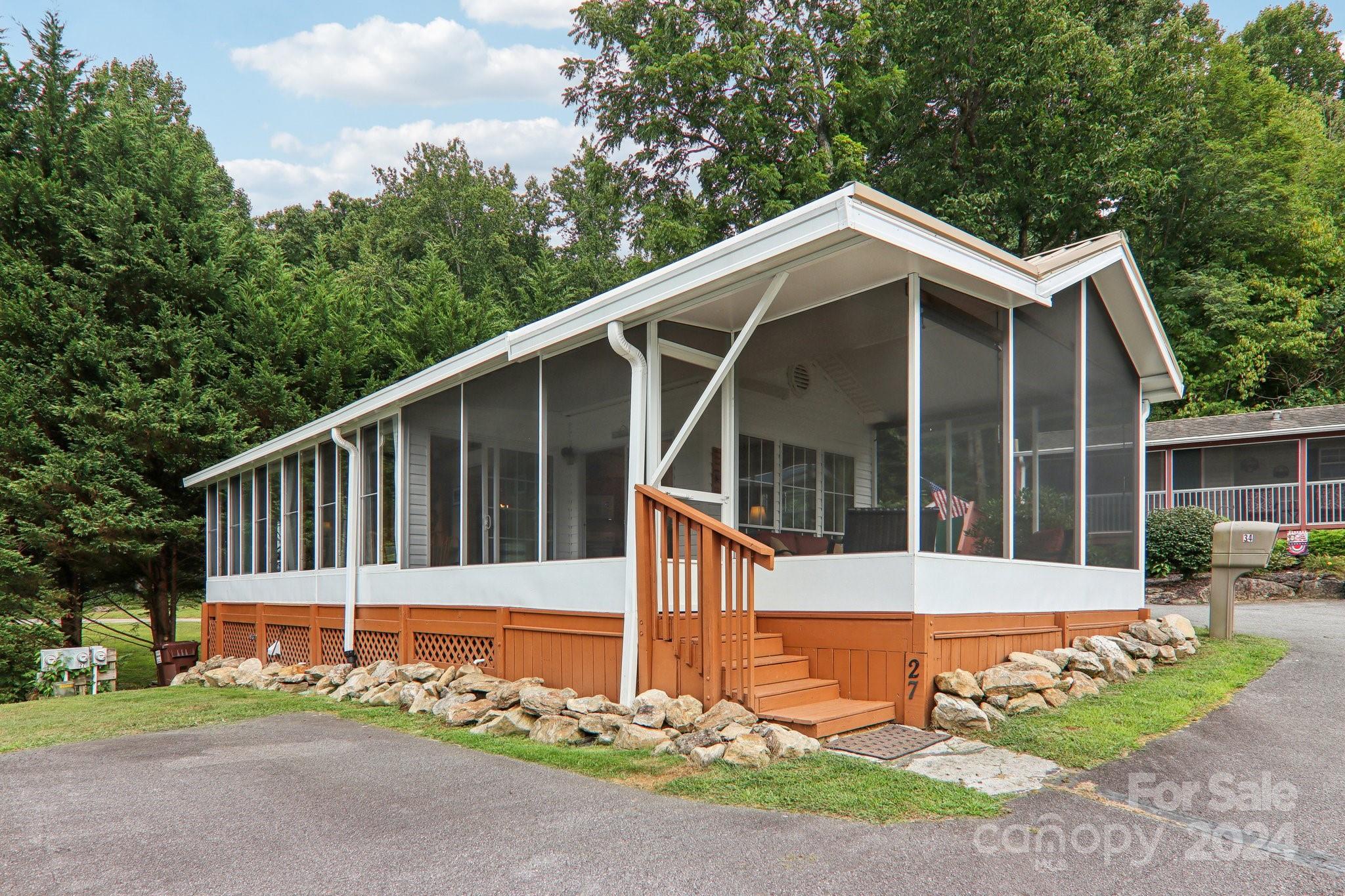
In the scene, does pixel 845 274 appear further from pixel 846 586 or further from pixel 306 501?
pixel 306 501

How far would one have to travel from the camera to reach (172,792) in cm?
470

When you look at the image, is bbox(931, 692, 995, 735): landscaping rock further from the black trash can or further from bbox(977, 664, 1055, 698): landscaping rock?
the black trash can

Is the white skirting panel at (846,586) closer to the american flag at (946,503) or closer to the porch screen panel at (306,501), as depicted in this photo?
the american flag at (946,503)

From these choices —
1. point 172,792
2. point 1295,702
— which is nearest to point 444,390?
point 172,792

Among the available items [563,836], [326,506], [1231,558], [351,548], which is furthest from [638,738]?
[326,506]

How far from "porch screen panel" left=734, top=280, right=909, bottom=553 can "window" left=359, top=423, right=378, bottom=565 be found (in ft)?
13.9

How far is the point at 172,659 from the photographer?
1282 cm

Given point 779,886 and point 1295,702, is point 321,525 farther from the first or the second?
point 1295,702

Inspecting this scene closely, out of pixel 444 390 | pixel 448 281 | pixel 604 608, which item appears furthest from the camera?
pixel 448 281

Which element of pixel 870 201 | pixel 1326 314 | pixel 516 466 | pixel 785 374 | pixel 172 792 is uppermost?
pixel 1326 314

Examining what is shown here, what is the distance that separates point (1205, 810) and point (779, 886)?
2102 mm

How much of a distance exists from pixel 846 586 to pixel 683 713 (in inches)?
50.6

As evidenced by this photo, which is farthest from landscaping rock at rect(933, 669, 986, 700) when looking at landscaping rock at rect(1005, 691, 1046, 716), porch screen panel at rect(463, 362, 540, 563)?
porch screen panel at rect(463, 362, 540, 563)

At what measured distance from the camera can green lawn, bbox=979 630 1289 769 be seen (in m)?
4.81
